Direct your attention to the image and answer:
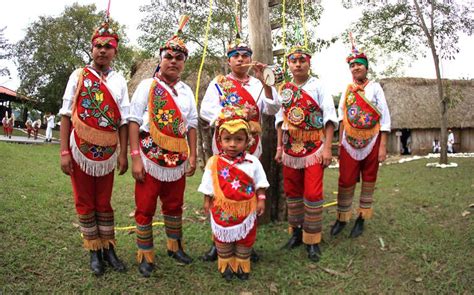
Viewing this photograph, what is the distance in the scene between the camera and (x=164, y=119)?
11.3 ft

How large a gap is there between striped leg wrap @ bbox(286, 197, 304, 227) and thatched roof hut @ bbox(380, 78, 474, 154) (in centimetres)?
2026

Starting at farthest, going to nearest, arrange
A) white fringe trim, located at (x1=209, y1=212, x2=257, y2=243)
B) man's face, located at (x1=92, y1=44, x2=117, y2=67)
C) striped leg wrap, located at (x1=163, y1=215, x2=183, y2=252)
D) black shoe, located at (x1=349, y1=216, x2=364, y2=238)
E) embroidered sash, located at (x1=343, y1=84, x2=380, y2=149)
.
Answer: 1. black shoe, located at (x1=349, y1=216, x2=364, y2=238)
2. embroidered sash, located at (x1=343, y1=84, x2=380, y2=149)
3. striped leg wrap, located at (x1=163, y1=215, x2=183, y2=252)
4. white fringe trim, located at (x1=209, y1=212, x2=257, y2=243)
5. man's face, located at (x1=92, y1=44, x2=117, y2=67)

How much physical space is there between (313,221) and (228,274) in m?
1.09

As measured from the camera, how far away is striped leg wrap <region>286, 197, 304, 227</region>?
4160mm

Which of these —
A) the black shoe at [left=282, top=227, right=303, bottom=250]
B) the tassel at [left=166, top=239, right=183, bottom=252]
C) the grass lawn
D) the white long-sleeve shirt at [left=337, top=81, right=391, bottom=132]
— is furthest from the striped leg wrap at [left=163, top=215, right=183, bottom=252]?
the white long-sleeve shirt at [left=337, top=81, right=391, bottom=132]

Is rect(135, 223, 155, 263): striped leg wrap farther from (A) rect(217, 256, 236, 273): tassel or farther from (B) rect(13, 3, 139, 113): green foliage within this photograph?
(B) rect(13, 3, 139, 113): green foliage

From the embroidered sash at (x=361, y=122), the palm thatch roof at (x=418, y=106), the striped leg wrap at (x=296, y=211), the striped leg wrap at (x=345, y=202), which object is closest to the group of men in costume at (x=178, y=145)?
the striped leg wrap at (x=296, y=211)

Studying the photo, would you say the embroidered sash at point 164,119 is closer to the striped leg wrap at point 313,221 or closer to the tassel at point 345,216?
the striped leg wrap at point 313,221

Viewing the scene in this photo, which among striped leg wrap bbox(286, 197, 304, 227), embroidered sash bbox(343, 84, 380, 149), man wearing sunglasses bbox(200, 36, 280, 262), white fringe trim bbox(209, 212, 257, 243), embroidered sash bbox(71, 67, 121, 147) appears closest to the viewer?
embroidered sash bbox(71, 67, 121, 147)

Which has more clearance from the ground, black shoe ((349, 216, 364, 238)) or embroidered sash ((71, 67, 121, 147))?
embroidered sash ((71, 67, 121, 147))

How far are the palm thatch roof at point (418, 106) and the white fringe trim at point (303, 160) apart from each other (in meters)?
20.3

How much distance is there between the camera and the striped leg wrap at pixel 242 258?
11.3 feet

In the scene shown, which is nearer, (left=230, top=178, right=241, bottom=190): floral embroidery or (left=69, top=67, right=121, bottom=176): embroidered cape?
(left=69, top=67, right=121, bottom=176): embroidered cape

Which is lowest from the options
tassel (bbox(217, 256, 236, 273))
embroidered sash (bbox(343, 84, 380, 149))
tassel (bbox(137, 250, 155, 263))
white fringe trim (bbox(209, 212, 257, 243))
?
tassel (bbox(217, 256, 236, 273))
